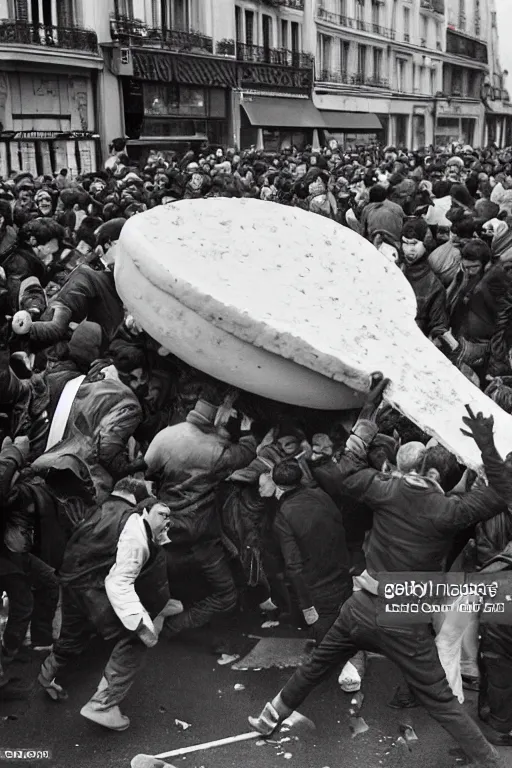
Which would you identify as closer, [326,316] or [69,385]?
[326,316]

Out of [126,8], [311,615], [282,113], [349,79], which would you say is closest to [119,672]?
[311,615]

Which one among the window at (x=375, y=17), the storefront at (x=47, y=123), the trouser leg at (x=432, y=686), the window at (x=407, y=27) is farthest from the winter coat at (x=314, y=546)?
the window at (x=407, y=27)

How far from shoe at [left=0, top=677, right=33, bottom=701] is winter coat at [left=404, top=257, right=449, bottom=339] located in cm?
395

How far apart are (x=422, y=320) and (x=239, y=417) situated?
2356mm

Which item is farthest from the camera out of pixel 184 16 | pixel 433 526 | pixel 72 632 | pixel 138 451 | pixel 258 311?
pixel 184 16

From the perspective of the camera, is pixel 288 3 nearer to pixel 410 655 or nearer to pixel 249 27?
pixel 249 27

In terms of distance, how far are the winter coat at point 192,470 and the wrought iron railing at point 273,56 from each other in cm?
3531

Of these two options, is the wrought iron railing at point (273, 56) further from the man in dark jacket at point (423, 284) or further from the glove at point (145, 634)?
the glove at point (145, 634)

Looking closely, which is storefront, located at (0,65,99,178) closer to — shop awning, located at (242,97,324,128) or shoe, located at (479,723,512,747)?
shop awning, located at (242,97,324,128)

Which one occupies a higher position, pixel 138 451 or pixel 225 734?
pixel 138 451

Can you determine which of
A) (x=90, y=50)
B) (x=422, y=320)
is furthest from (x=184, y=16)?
(x=422, y=320)

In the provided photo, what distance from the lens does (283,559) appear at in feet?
16.8

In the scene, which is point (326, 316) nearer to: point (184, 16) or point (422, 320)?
point (422, 320)

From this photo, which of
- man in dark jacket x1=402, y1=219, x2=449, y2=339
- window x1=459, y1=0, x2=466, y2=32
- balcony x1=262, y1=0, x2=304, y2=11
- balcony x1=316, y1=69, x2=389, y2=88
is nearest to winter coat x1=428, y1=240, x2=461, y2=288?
man in dark jacket x1=402, y1=219, x2=449, y2=339
